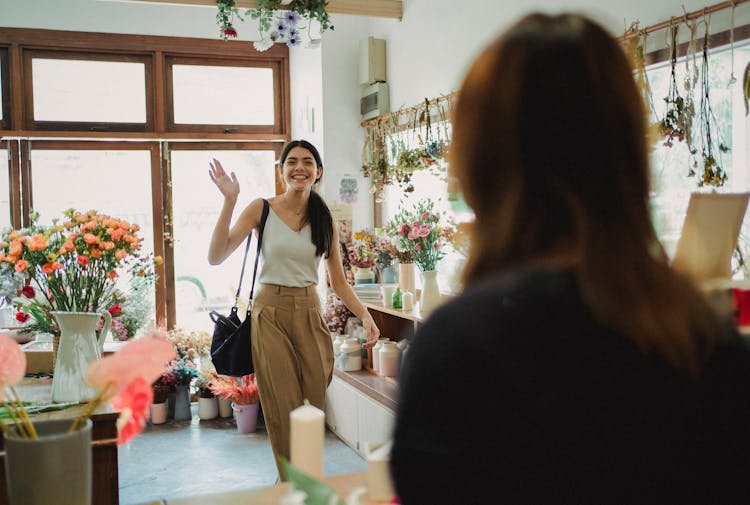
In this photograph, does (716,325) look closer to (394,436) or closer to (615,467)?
(615,467)

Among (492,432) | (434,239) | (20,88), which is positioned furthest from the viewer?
(20,88)

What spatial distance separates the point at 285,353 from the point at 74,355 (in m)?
0.98

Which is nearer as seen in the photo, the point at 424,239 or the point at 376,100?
the point at 424,239

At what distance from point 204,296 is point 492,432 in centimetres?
522

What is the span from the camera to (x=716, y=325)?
25.6 inches

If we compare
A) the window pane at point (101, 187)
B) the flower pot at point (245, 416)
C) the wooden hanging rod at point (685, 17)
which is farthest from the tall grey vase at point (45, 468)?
the window pane at point (101, 187)

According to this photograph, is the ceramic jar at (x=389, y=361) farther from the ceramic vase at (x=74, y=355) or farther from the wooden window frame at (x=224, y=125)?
the wooden window frame at (x=224, y=125)

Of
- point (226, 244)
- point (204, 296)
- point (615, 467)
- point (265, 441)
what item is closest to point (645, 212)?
point (615, 467)

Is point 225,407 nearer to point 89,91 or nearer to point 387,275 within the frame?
point 387,275

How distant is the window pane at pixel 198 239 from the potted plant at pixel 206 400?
1.99ft

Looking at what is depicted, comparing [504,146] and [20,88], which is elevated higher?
[20,88]

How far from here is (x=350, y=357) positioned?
4.41 meters

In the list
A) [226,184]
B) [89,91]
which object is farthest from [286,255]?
[89,91]

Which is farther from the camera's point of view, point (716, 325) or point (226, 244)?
point (226, 244)
